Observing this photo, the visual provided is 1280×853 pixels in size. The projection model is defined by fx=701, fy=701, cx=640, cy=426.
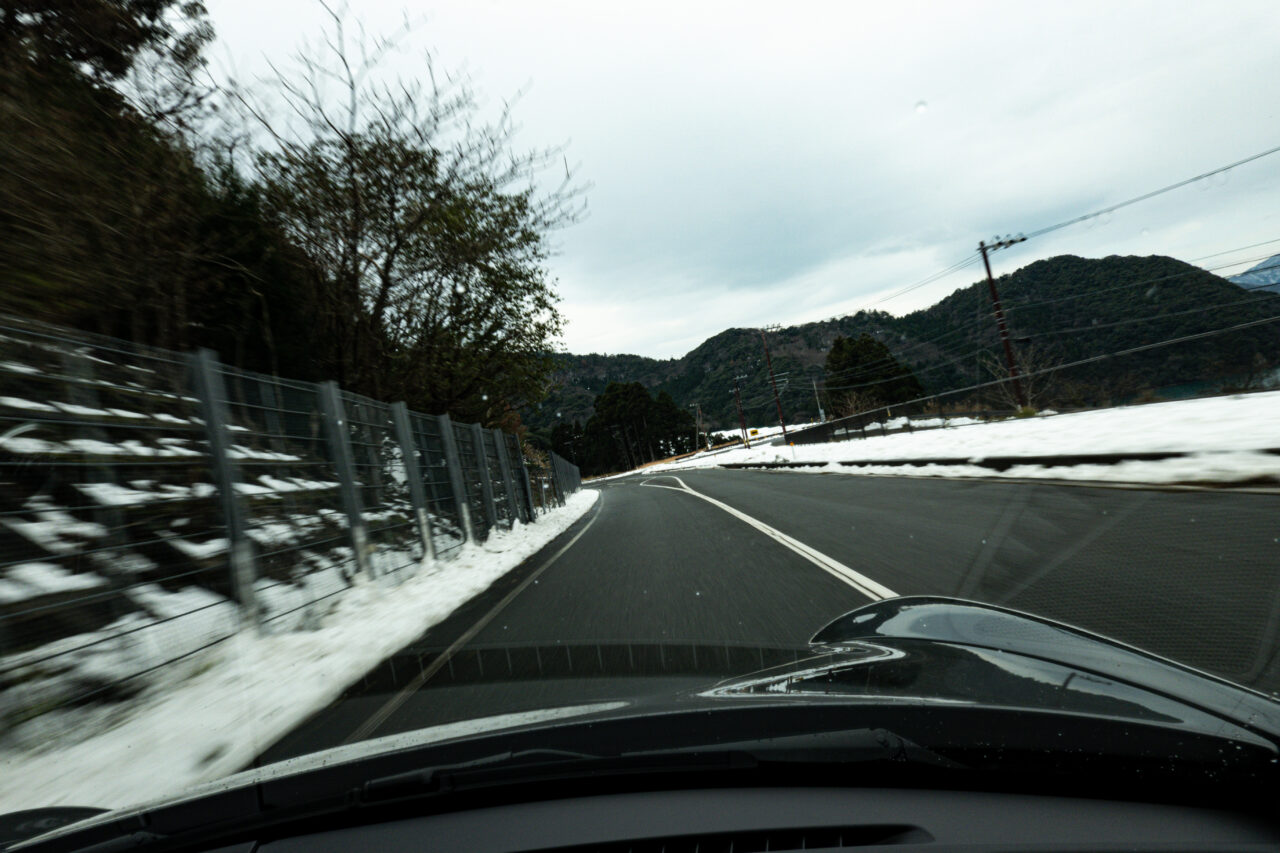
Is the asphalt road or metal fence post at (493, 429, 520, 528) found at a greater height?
metal fence post at (493, 429, 520, 528)

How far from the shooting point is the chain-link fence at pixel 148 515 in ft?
13.2

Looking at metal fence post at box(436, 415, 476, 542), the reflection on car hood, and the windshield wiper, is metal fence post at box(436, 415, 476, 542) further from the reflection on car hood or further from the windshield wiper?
the windshield wiper

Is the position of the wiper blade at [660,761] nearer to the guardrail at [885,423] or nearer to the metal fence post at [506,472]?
the metal fence post at [506,472]

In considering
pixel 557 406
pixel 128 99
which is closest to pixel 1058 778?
pixel 128 99

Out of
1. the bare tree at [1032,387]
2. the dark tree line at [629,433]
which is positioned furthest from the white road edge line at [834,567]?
the dark tree line at [629,433]

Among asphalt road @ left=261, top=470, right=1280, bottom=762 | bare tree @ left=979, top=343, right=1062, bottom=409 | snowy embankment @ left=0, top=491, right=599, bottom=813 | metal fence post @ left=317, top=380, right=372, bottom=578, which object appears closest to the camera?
snowy embankment @ left=0, top=491, right=599, bottom=813

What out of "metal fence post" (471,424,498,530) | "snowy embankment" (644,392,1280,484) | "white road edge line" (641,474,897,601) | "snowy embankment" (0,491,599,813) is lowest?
"snowy embankment" (644,392,1280,484)

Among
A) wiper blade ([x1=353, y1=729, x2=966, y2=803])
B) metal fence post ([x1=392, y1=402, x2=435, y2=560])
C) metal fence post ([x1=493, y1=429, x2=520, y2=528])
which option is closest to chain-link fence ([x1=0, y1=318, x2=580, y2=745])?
metal fence post ([x1=392, y1=402, x2=435, y2=560])

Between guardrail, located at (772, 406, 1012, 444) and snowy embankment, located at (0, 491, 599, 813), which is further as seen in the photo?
guardrail, located at (772, 406, 1012, 444)

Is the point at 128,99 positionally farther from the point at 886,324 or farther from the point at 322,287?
the point at 886,324

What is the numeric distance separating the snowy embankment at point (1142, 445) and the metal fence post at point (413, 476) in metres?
9.94

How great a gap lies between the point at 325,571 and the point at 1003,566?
21.5 feet

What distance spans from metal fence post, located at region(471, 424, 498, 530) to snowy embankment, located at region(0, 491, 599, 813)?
7003 millimetres

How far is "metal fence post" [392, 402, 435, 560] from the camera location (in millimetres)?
10180
